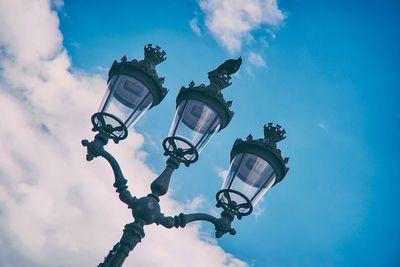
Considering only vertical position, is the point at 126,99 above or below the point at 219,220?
above

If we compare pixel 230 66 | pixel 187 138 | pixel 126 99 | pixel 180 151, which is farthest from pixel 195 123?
pixel 230 66

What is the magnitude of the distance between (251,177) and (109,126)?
1.97m

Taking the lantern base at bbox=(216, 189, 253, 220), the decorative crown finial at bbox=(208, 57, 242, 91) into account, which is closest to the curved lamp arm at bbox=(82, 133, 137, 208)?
the lantern base at bbox=(216, 189, 253, 220)

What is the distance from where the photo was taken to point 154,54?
5707mm

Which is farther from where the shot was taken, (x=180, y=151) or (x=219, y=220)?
(x=219, y=220)

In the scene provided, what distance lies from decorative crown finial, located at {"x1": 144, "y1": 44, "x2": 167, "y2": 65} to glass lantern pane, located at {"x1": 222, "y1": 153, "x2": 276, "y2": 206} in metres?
1.80

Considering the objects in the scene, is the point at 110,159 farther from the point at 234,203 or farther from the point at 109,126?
the point at 234,203

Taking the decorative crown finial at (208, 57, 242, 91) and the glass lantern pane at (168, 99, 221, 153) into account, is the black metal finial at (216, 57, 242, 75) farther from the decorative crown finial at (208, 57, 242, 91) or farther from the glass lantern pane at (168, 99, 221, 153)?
the glass lantern pane at (168, 99, 221, 153)

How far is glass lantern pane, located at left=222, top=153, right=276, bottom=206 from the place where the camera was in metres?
5.22

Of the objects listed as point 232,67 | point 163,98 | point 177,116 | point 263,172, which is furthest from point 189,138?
point 232,67

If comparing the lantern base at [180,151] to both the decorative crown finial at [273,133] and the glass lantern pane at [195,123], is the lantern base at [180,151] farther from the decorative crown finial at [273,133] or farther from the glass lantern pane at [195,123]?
the decorative crown finial at [273,133]

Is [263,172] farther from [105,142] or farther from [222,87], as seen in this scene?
[105,142]

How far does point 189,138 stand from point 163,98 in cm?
77

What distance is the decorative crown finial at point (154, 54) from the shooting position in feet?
18.6
